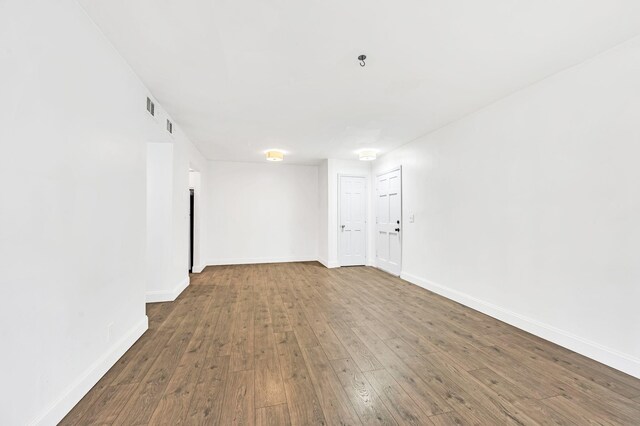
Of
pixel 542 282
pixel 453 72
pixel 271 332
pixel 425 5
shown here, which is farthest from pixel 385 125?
pixel 271 332

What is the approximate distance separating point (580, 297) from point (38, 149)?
4.21 m

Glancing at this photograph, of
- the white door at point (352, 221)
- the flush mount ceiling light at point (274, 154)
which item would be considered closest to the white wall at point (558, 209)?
the white door at point (352, 221)

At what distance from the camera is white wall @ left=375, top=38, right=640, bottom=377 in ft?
7.30

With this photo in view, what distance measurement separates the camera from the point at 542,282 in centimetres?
282

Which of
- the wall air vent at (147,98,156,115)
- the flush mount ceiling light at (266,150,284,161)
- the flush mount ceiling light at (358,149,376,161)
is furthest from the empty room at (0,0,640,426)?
the flush mount ceiling light at (358,149,376,161)

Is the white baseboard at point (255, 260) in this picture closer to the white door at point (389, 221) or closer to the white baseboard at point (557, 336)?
the white door at point (389, 221)

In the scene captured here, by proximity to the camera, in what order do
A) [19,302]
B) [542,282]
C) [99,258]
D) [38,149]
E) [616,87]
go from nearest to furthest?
[19,302], [38,149], [99,258], [616,87], [542,282]

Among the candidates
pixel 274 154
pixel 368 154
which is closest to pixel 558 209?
pixel 368 154

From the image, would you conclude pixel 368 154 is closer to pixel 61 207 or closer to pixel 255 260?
pixel 255 260

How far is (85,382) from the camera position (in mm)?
1864

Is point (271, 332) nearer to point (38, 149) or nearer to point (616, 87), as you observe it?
point (38, 149)

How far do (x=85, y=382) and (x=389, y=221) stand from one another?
523 cm

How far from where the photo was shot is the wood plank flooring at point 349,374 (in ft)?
5.58

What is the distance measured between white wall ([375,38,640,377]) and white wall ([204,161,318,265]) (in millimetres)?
4098
